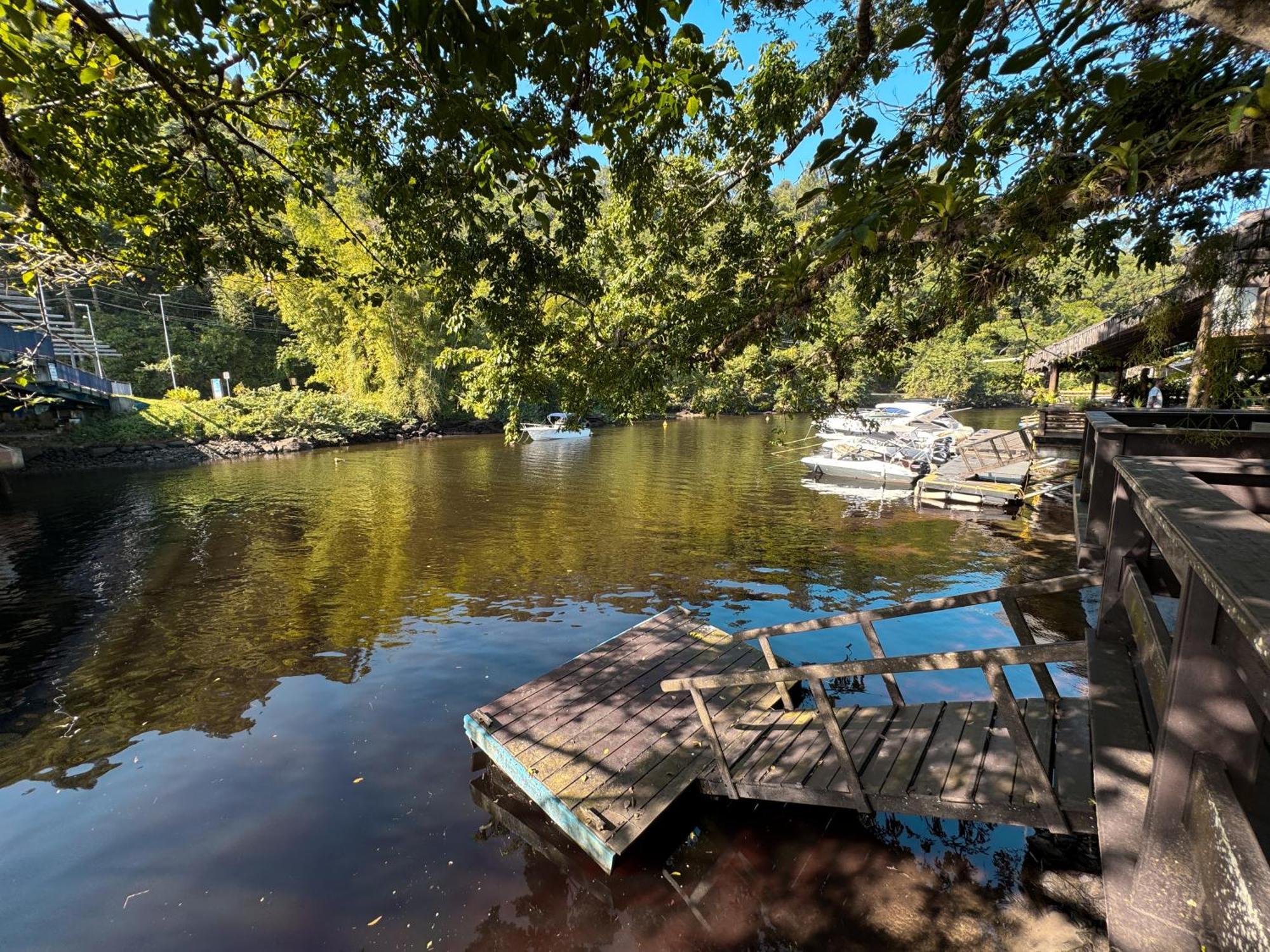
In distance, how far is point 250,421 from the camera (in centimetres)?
3031

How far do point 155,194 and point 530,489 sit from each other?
615 inches

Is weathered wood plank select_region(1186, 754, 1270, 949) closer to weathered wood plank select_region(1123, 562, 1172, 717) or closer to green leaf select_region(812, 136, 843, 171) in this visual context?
weathered wood plank select_region(1123, 562, 1172, 717)

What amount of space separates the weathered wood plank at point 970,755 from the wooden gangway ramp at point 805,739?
0.04 ft

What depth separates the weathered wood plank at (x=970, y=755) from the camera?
11.7ft

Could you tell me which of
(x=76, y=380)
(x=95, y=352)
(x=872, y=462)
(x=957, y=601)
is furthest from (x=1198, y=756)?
(x=95, y=352)

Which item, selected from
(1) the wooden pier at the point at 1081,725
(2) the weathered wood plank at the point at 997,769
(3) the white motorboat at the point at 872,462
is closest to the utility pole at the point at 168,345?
(3) the white motorboat at the point at 872,462

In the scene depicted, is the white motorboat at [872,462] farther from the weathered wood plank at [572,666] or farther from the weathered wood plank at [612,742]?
the weathered wood plank at [612,742]

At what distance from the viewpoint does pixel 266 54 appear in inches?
183

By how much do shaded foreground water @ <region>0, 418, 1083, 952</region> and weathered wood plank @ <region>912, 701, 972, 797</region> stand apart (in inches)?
35.6

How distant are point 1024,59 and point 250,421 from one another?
1436 inches

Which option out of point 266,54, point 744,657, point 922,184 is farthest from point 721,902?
point 266,54

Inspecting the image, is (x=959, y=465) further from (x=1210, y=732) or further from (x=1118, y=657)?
(x=1210, y=732)

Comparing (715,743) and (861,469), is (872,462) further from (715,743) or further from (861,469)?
(715,743)

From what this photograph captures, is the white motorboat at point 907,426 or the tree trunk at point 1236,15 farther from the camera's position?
the white motorboat at point 907,426
